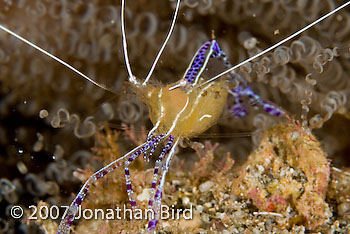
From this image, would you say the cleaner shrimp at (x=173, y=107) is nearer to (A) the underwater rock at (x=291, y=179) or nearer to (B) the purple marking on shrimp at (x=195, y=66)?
(B) the purple marking on shrimp at (x=195, y=66)

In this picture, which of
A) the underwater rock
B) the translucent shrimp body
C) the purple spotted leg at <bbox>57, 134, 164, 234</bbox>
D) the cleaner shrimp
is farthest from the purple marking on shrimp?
the underwater rock

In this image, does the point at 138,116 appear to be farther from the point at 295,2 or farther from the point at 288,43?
the point at 295,2

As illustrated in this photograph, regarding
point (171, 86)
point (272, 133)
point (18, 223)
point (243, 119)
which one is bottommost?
point (18, 223)

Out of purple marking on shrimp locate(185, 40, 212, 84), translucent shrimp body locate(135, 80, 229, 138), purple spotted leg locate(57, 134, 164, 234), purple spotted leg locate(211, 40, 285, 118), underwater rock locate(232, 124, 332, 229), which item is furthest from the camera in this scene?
purple spotted leg locate(211, 40, 285, 118)

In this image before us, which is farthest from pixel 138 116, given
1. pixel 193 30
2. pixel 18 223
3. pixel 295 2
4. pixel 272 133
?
pixel 295 2

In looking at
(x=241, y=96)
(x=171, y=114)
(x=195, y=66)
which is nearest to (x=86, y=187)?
(x=171, y=114)

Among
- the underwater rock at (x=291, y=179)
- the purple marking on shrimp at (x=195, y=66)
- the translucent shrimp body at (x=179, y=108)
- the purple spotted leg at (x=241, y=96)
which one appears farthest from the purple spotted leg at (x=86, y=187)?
the purple spotted leg at (x=241, y=96)

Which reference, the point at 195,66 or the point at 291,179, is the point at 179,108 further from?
the point at 291,179

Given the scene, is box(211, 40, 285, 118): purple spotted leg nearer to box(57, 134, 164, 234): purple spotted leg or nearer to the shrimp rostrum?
the shrimp rostrum
